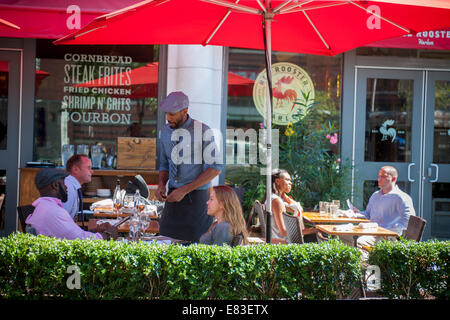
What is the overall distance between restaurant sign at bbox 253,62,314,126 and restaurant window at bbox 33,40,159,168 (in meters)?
1.91

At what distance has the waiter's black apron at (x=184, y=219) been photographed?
16.2ft

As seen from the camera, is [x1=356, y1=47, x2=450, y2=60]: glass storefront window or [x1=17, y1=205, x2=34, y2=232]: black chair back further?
[x1=356, y1=47, x2=450, y2=60]: glass storefront window

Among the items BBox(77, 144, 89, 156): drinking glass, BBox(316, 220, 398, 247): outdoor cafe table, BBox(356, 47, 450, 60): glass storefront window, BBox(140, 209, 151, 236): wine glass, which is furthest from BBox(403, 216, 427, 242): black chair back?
BBox(77, 144, 89, 156): drinking glass

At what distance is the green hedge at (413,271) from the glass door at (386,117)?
4.73 meters

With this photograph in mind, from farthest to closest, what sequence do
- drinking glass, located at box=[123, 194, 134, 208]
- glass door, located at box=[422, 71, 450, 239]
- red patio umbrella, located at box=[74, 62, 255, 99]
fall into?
glass door, located at box=[422, 71, 450, 239]
red patio umbrella, located at box=[74, 62, 255, 99]
drinking glass, located at box=[123, 194, 134, 208]

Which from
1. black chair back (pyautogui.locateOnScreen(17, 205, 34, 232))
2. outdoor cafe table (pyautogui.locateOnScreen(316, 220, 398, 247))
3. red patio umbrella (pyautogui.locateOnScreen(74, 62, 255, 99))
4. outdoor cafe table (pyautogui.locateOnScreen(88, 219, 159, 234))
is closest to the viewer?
black chair back (pyautogui.locateOnScreen(17, 205, 34, 232))

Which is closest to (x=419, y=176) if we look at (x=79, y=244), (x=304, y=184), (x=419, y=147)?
(x=419, y=147)

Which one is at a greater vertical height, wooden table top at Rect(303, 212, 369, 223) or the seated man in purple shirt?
the seated man in purple shirt

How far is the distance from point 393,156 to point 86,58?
5.03 meters

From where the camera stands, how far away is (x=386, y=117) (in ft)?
26.9

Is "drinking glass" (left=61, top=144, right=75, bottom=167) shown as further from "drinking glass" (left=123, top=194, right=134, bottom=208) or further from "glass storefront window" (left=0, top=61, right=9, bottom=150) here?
"drinking glass" (left=123, top=194, right=134, bottom=208)

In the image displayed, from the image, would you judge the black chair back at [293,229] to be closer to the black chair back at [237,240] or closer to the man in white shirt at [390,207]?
the black chair back at [237,240]

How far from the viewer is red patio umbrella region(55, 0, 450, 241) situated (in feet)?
12.3

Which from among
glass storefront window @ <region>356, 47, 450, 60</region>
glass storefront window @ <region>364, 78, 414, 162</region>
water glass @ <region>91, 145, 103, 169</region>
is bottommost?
water glass @ <region>91, 145, 103, 169</region>
